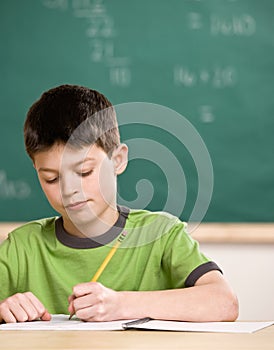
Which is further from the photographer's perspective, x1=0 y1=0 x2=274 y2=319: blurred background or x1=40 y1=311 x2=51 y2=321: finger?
x1=0 y1=0 x2=274 y2=319: blurred background

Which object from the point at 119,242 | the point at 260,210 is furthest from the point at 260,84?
the point at 119,242

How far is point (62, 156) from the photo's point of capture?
1.47m

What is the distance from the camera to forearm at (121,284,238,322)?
133cm

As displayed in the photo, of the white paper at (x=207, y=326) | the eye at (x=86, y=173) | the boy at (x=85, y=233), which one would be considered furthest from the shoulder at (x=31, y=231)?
the white paper at (x=207, y=326)

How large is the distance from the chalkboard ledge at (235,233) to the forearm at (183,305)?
1.41 m

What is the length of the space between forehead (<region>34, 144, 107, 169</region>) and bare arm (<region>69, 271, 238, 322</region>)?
0.89ft

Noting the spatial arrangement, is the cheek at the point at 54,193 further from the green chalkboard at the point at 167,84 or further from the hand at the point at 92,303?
the green chalkboard at the point at 167,84

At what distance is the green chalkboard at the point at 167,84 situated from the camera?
2.86m

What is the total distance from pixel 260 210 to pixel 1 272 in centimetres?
145

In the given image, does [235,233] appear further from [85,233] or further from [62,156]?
[62,156]

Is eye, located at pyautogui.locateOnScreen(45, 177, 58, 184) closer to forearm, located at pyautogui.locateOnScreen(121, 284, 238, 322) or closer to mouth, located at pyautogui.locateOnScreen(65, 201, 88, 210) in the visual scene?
mouth, located at pyautogui.locateOnScreen(65, 201, 88, 210)

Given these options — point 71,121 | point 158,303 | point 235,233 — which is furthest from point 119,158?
point 235,233

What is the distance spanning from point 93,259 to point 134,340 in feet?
1.51

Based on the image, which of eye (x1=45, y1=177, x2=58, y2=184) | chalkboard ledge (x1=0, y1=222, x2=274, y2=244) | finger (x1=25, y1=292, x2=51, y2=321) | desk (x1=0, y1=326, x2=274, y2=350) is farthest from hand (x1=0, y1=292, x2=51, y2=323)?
chalkboard ledge (x1=0, y1=222, x2=274, y2=244)
